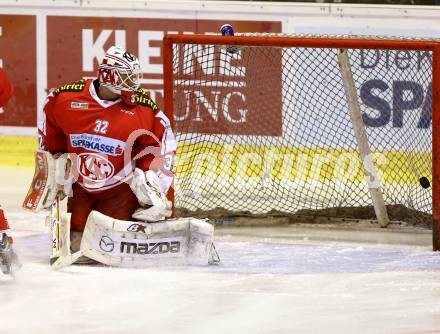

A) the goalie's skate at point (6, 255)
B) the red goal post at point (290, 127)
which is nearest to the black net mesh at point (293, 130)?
the red goal post at point (290, 127)

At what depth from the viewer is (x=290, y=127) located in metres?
7.24

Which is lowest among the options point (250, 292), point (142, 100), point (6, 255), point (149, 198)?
point (250, 292)

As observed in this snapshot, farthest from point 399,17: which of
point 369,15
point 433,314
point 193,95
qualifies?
point 433,314

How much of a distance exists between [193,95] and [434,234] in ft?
5.03

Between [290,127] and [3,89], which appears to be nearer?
[3,89]

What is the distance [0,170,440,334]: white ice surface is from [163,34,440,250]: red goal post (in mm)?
604

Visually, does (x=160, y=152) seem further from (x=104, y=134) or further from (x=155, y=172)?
(x=104, y=134)

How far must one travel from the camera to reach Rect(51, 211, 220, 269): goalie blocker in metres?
5.42

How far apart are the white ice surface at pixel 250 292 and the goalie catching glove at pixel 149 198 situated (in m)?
0.22

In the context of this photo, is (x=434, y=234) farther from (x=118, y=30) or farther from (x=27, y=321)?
(x=118, y=30)

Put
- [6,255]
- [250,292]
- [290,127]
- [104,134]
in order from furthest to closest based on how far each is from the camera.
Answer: [290,127] < [104,134] < [6,255] < [250,292]

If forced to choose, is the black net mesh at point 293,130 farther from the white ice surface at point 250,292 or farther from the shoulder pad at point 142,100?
the shoulder pad at point 142,100

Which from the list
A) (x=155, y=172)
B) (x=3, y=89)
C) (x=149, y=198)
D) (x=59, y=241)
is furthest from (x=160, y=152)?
(x=3, y=89)

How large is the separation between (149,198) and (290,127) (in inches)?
76.2
